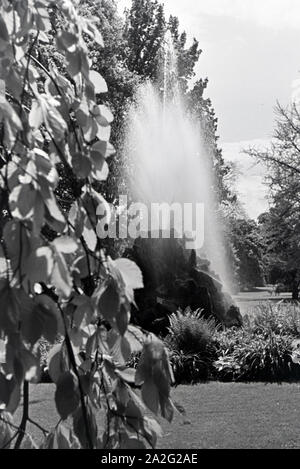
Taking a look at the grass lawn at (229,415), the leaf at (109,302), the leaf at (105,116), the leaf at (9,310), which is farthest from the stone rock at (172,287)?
the leaf at (9,310)

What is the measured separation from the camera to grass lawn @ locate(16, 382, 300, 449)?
22.9ft

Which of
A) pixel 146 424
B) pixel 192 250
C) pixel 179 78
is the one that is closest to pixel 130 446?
pixel 146 424

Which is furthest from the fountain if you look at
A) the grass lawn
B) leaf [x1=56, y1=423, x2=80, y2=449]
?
leaf [x1=56, y1=423, x2=80, y2=449]

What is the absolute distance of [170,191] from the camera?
79.8 feet

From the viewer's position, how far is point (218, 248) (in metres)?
A: 31.5

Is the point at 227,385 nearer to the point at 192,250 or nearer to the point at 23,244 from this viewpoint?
the point at 192,250

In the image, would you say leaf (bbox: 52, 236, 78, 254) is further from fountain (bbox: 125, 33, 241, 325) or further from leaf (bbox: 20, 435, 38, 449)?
fountain (bbox: 125, 33, 241, 325)

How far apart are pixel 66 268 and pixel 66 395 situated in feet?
1.40

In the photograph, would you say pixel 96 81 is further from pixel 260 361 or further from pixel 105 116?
pixel 260 361

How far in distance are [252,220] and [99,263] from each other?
77714 millimetres

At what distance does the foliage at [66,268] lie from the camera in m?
1.20

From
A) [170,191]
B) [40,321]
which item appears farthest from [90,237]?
[170,191]
